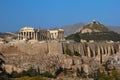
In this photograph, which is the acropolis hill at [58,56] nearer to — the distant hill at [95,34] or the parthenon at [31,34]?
the parthenon at [31,34]

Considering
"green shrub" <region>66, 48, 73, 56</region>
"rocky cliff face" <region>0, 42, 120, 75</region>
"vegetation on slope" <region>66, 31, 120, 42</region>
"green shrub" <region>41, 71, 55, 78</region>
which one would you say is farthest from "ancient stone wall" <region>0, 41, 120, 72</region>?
"vegetation on slope" <region>66, 31, 120, 42</region>

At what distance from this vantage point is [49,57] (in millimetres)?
74500

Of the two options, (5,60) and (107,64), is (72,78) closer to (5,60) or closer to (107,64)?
(5,60)

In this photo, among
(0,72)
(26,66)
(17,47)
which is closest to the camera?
(0,72)

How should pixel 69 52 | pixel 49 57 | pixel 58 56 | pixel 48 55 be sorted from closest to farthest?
pixel 49 57 < pixel 48 55 < pixel 58 56 < pixel 69 52

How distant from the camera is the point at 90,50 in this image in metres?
89.0

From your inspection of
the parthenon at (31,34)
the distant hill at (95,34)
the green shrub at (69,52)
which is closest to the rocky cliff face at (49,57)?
the green shrub at (69,52)

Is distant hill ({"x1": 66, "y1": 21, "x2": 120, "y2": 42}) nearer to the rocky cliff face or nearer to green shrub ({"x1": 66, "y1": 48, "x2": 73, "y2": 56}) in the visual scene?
the rocky cliff face

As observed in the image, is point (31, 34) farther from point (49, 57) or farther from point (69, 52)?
point (49, 57)

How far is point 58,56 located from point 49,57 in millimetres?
1693

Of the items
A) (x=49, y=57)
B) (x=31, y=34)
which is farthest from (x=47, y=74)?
(x=31, y=34)

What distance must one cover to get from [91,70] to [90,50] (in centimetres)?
1553

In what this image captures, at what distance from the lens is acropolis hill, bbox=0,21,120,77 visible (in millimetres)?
70375

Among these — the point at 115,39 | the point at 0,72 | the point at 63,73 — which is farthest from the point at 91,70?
the point at 115,39
